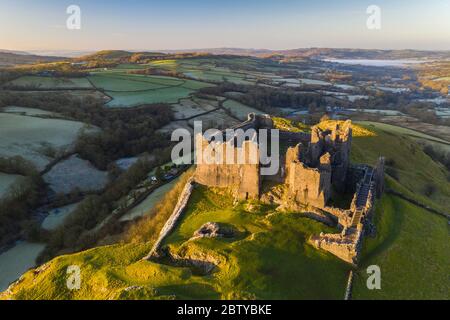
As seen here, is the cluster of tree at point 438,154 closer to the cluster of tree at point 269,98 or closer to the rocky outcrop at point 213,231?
the cluster of tree at point 269,98

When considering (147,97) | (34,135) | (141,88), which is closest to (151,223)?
(34,135)

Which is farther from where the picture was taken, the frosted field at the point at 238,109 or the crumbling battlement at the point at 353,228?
the frosted field at the point at 238,109

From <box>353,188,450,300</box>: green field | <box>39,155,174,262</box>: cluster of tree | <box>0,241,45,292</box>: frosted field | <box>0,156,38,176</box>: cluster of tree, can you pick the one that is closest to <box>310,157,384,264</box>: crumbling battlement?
<box>353,188,450,300</box>: green field

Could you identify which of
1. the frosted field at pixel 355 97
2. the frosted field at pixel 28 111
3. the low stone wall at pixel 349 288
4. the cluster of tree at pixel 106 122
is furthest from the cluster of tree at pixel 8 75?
the frosted field at pixel 355 97

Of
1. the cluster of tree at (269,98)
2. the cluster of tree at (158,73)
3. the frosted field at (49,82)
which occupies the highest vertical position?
the cluster of tree at (158,73)

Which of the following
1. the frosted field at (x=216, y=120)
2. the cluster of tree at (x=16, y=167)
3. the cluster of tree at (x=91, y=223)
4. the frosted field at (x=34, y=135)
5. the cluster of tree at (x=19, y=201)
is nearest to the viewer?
the cluster of tree at (x=91, y=223)

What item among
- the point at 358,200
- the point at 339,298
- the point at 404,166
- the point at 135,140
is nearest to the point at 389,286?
the point at 339,298

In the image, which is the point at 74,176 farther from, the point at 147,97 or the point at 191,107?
the point at 147,97
